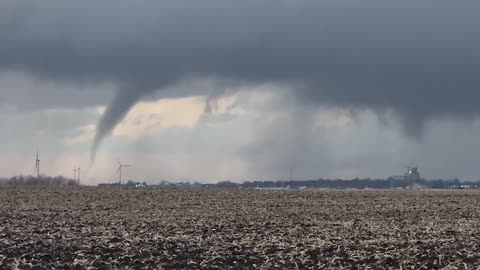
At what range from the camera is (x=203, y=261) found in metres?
24.5

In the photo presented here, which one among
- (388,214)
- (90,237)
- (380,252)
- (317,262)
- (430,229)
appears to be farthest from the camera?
(388,214)

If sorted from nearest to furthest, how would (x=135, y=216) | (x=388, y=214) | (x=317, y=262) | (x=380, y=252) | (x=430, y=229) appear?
1. (x=317, y=262)
2. (x=380, y=252)
3. (x=430, y=229)
4. (x=135, y=216)
5. (x=388, y=214)

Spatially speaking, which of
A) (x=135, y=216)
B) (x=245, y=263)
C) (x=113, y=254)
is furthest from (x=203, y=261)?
(x=135, y=216)

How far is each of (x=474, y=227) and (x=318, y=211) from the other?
15.4 metres

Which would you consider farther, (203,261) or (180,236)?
(180,236)

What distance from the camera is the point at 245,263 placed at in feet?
80.5

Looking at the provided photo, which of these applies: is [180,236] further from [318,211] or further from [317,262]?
[318,211]

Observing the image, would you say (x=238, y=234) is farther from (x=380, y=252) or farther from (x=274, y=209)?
(x=274, y=209)

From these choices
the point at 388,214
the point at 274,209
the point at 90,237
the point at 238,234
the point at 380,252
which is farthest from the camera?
the point at 274,209

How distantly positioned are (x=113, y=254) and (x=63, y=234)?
22.1 ft

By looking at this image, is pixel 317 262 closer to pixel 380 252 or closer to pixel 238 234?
pixel 380 252

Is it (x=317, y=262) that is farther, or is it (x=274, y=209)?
(x=274, y=209)

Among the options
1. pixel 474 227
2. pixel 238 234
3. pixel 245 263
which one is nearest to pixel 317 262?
pixel 245 263

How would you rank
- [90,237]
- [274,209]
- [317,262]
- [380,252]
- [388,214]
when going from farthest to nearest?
[274,209]
[388,214]
[90,237]
[380,252]
[317,262]
